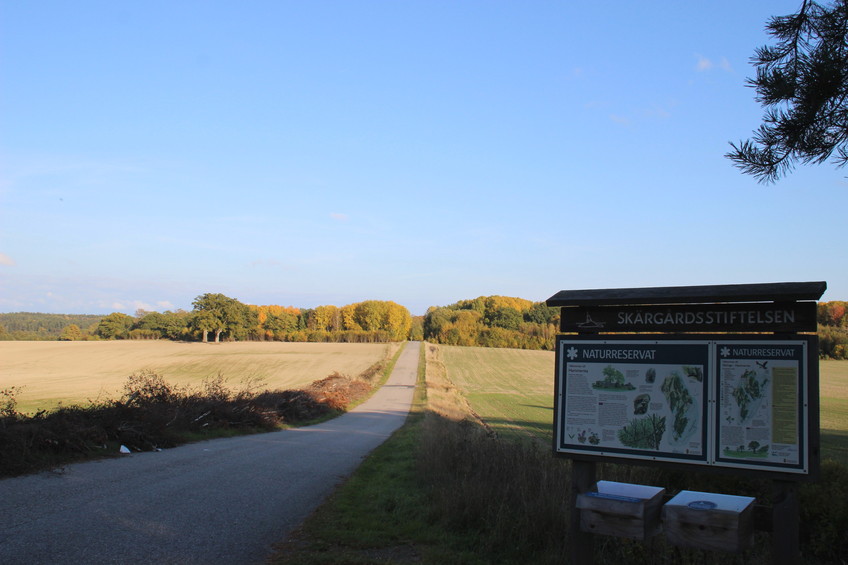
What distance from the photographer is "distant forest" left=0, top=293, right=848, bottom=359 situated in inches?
4454

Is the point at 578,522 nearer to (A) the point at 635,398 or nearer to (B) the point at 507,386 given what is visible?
(A) the point at 635,398

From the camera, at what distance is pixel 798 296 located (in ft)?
13.9

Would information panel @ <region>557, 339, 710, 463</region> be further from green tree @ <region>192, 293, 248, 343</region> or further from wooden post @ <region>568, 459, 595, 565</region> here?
green tree @ <region>192, 293, 248, 343</region>

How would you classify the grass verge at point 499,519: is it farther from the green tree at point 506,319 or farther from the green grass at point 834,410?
the green tree at point 506,319

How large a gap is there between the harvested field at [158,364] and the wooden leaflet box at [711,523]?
3718 centimetres

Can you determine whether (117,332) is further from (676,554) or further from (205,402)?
(676,554)

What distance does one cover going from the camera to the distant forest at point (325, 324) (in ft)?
371

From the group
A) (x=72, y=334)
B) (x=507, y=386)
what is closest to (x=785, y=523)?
(x=507, y=386)

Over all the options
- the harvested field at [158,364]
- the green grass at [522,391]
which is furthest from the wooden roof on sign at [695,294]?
the harvested field at [158,364]

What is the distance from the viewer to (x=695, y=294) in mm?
4645

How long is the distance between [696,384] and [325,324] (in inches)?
6968

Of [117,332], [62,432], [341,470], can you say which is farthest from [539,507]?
[117,332]

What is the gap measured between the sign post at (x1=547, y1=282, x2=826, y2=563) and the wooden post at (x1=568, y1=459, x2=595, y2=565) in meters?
0.01

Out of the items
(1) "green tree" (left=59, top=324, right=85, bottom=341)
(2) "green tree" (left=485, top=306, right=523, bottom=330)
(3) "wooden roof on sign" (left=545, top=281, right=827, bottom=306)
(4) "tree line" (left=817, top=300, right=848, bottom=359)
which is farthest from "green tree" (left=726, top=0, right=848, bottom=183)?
(2) "green tree" (left=485, top=306, right=523, bottom=330)
